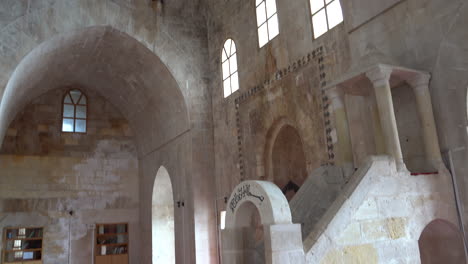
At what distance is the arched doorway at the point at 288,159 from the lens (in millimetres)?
9609

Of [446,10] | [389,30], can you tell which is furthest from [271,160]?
[446,10]

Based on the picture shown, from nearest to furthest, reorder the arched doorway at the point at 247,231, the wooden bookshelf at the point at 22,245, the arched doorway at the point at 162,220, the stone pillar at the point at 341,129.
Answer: the arched doorway at the point at 247,231 < the stone pillar at the point at 341,129 < the wooden bookshelf at the point at 22,245 < the arched doorway at the point at 162,220

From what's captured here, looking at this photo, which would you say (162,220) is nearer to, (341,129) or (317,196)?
(317,196)

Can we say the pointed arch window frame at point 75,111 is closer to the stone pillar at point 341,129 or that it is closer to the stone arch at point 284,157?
the stone arch at point 284,157

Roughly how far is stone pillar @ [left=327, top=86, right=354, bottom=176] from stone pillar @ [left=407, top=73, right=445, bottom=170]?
1.14 meters

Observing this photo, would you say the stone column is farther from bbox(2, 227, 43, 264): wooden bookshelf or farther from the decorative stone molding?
bbox(2, 227, 43, 264): wooden bookshelf

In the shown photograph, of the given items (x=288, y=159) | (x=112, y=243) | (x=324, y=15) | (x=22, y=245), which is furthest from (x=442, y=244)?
(x=22, y=245)

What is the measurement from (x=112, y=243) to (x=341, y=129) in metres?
10.3

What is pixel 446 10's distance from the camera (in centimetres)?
586

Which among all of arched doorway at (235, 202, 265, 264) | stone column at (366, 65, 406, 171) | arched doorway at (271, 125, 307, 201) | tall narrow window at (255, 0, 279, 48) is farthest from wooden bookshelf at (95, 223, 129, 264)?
stone column at (366, 65, 406, 171)

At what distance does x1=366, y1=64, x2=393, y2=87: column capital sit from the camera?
5.84 meters

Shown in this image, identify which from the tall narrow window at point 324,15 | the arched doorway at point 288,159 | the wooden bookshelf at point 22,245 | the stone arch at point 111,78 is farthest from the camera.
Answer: the wooden bookshelf at point 22,245

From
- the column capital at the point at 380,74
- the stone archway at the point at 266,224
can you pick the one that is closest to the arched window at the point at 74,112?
the stone archway at the point at 266,224

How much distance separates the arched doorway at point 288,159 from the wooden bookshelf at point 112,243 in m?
7.37
